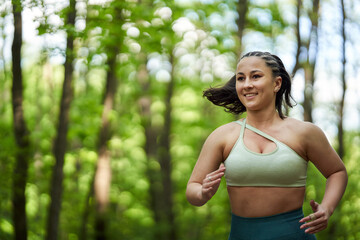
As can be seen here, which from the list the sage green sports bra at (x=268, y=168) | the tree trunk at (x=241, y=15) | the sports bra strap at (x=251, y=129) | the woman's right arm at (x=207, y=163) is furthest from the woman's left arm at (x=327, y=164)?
the tree trunk at (x=241, y=15)

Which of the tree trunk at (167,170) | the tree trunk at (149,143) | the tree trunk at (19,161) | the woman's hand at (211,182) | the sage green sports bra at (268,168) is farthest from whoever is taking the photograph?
the tree trunk at (149,143)

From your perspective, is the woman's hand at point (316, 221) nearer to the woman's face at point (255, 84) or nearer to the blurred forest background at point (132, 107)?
the woman's face at point (255, 84)

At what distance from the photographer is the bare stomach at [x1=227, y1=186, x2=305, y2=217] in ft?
9.01

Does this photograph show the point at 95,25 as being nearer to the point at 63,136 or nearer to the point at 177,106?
the point at 63,136

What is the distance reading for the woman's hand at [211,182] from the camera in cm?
260

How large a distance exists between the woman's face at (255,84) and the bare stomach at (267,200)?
0.51m

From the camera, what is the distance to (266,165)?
271cm

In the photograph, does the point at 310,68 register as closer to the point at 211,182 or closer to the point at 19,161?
the point at 19,161

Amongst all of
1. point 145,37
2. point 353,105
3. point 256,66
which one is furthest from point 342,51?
point 256,66

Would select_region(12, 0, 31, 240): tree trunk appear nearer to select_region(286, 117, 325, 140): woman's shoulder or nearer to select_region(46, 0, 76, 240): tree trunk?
select_region(46, 0, 76, 240): tree trunk

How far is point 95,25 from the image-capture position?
702 centimetres

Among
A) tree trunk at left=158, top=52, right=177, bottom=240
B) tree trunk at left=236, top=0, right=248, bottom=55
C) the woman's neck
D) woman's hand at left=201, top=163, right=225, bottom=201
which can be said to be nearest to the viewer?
woman's hand at left=201, top=163, right=225, bottom=201

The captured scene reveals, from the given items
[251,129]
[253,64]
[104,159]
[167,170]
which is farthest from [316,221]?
[167,170]

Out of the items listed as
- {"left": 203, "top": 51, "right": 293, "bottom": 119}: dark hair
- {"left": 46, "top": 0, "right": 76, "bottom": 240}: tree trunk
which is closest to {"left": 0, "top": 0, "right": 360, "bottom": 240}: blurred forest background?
{"left": 46, "top": 0, "right": 76, "bottom": 240}: tree trunk
